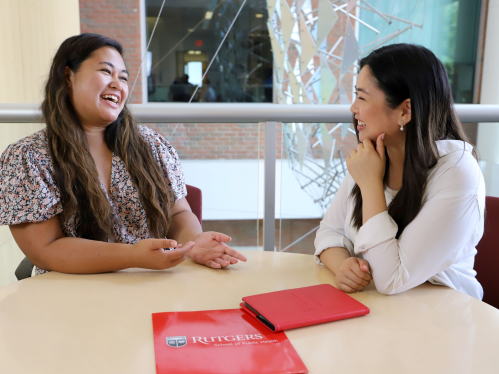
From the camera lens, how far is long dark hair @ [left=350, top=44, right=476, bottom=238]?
1.18m

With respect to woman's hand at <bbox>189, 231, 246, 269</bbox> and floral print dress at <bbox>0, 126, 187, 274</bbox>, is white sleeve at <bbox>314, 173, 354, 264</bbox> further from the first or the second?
floral print dress at <bbox>0, 126, 187, 274</bbox>

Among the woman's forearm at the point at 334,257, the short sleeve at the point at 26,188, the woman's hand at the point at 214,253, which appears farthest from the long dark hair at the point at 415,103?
the short sleeve at the point at 26,188

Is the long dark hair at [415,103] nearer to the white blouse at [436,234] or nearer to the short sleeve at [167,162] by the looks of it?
the white blouse at [436,234]

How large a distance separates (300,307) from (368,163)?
Result: 0.47 metres

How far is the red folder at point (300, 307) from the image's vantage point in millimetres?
908

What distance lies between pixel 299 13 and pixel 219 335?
4.13m

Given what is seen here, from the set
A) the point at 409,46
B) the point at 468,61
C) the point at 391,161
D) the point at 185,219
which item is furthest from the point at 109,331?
the point at 468,61

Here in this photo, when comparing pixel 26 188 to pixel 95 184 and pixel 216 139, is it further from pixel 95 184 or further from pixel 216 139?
pixel 216 139

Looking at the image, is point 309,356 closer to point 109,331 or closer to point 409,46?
point 109,331

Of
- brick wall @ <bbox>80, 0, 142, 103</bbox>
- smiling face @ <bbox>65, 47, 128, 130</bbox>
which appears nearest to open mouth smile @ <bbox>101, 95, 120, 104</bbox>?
smiling face @ <bbox>65, 47, 128, 130</bbox>

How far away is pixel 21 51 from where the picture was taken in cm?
332

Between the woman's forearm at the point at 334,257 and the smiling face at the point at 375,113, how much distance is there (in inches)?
12.7

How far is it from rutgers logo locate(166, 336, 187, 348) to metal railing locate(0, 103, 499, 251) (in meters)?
1.29

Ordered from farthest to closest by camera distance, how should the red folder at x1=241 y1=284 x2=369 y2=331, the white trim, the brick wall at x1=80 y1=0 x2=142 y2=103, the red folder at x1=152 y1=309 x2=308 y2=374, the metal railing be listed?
the white trim, the brick wall at x1=80 y1=0 x2=142 y2=103, the metal railing, the red folder at x1=241 y1=284 x2=369 y2=331, the red folder at x1=152 y1=309 x2=308 y2=374
